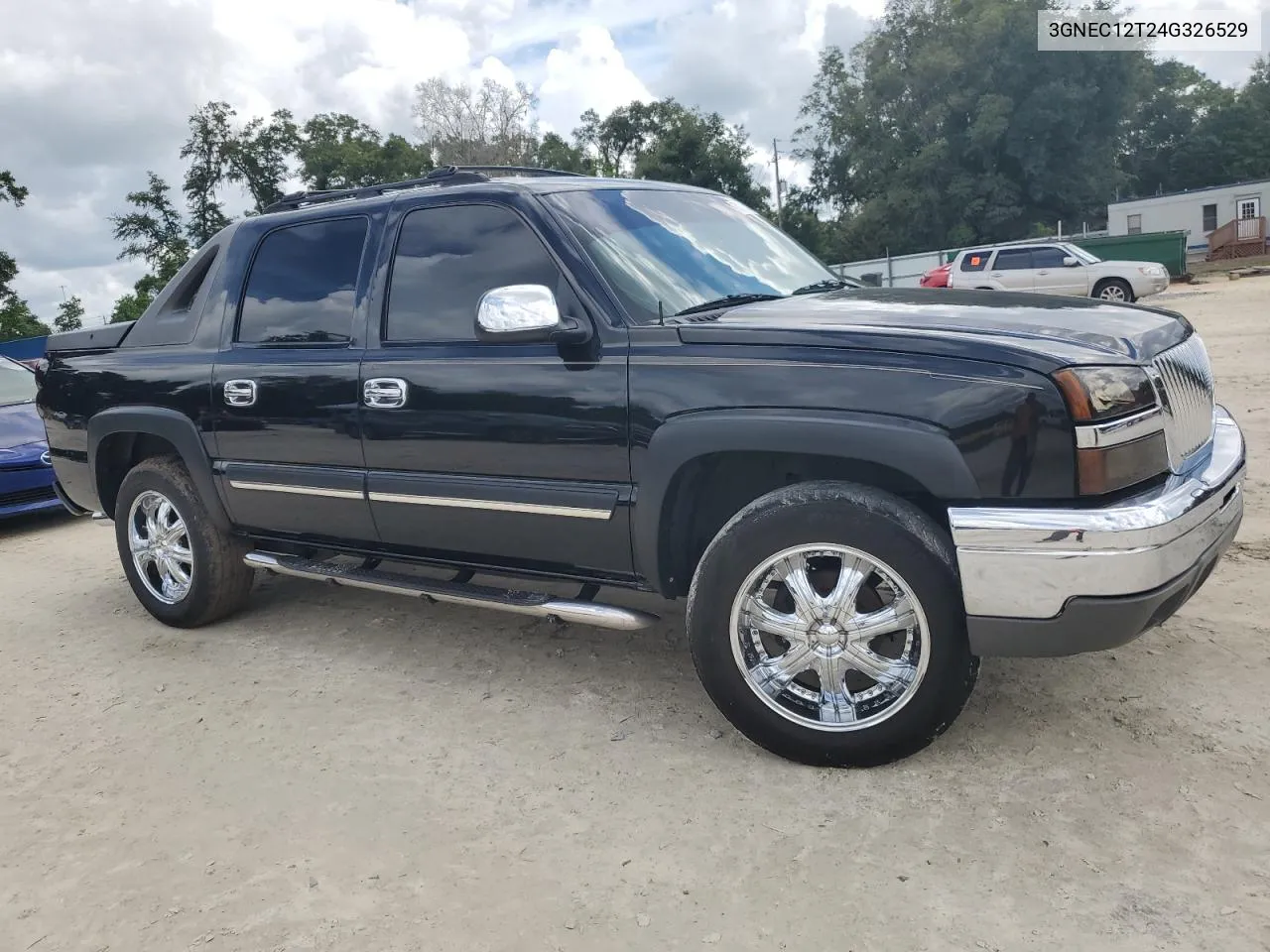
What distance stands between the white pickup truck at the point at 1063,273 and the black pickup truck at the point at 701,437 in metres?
18.5

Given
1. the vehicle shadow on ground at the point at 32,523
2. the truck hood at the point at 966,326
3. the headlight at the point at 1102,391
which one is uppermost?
the truck hood at the point at 966,326

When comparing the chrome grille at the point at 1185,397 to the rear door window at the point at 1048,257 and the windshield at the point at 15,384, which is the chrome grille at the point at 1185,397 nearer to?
the windshield at the point at 15,384

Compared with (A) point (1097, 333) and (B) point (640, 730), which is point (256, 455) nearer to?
(B) point (640, 730)

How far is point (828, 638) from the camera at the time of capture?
2.97 m

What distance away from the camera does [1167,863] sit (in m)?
2.43

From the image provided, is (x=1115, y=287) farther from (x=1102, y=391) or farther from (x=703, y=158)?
(x=703, y=158)

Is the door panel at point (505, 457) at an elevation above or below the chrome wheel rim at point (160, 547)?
above

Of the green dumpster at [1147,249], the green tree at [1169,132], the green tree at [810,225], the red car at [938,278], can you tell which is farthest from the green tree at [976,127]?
the red car at [938,278]

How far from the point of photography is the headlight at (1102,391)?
258cm

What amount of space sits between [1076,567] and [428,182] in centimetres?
294

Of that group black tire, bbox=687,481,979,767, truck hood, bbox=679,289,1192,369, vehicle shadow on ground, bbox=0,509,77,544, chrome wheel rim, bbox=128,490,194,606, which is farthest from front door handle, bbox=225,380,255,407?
vehicle shadow on ground, bbox=0,509,77,544

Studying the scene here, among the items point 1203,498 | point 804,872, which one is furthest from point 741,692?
point 1203,498

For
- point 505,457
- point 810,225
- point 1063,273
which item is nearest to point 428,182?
point 505,457

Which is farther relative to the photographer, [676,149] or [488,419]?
[676,149]
